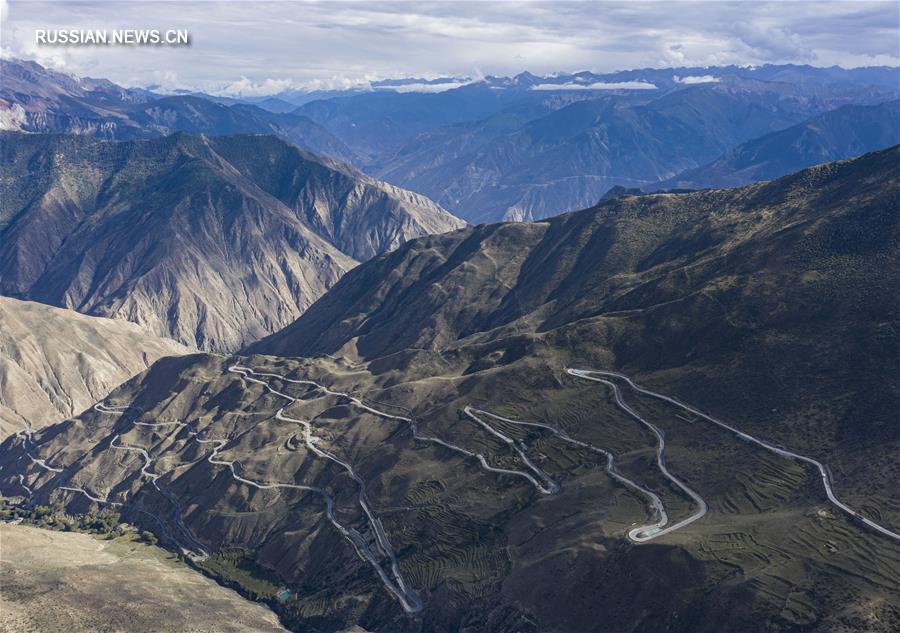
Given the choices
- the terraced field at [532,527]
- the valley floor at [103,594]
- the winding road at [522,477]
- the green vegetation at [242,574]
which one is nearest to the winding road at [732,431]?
the winding road at [522,477]

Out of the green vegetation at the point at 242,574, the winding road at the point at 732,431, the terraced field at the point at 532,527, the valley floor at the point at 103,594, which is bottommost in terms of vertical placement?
the green vegetation at the point at 242,574

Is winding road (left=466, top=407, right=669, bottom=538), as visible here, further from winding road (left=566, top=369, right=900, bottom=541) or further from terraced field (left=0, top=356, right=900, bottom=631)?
winding road (left=566, top=369, right=900, bottom=541)

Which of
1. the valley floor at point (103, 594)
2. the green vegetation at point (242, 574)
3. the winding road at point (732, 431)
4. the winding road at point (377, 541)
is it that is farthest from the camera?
the green vegetation at point (242, 574)

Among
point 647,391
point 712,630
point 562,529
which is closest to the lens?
point 712,630

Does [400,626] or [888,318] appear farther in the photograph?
[888,318]

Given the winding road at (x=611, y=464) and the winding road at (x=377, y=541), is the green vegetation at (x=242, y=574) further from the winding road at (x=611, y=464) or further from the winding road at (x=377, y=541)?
the winding road at (x=611, y=464)

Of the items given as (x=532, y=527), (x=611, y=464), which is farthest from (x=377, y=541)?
(x=611, y=464)

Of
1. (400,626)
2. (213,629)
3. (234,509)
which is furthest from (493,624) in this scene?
(234,509)

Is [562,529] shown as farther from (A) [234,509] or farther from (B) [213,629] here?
(A) [234,509]

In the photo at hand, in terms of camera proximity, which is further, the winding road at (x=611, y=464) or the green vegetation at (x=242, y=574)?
the green vegetation at (x=242, y=574)

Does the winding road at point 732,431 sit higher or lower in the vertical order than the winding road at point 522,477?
higher

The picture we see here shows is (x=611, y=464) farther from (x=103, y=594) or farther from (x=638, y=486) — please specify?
(x=103, y=594)
